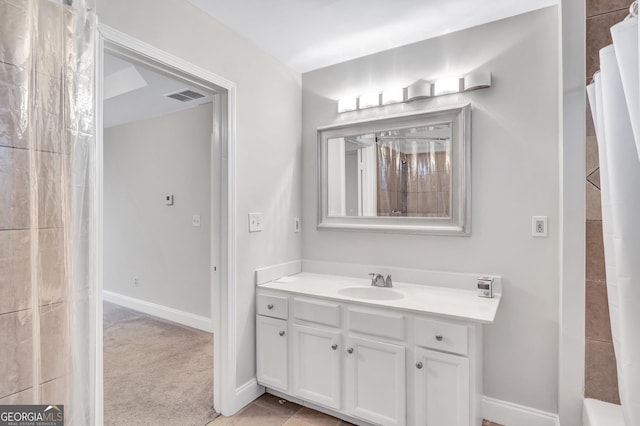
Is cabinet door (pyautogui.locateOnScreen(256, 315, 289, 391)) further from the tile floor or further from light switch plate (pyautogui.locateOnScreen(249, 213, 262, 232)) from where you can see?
light switch plate (pyautogui.locateOnScreen(249, 213, 262, 232))

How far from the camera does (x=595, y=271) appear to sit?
157cm

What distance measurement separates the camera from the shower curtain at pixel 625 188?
989 mm

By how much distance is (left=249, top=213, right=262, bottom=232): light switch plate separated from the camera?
2238mm

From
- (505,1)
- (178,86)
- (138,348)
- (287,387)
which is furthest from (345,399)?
(178,86)

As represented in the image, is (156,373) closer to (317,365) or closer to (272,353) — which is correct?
(272,353)

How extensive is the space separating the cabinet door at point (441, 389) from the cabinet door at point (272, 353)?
2.70ft

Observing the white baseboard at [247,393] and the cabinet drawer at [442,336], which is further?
the white baseboard at [247,393]

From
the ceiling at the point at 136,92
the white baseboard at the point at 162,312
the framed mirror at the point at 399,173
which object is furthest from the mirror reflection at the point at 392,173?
the white baseboard at the point at 162,312

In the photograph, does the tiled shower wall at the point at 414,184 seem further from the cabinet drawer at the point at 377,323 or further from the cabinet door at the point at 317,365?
the cabinet door at the point at 317,365

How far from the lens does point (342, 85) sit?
2.58 metres

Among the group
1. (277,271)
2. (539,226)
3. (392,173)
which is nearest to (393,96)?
(392,173)

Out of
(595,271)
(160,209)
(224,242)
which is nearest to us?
(595,271)

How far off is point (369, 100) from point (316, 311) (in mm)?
1516

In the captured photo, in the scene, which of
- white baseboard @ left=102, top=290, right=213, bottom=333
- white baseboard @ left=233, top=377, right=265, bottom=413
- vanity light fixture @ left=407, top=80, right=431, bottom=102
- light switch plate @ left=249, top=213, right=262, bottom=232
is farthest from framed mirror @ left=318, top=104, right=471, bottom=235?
white baseboard @ left=102, top=290, right=213, bottom=333
